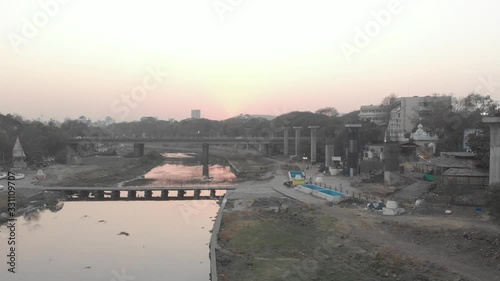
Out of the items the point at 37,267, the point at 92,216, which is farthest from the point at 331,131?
the point at 37,267

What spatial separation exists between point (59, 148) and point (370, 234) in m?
61.0

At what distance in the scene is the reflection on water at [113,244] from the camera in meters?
19.1

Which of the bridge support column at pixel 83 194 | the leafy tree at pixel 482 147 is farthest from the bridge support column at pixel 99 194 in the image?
the leafy tree at pixel 482 147

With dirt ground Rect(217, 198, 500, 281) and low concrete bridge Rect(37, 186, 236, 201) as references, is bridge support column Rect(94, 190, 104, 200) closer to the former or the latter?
low concrete bridge Rect(37, 186, 236, 201)

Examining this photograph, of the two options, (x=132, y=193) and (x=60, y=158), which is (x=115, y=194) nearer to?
(x=132, y=193)

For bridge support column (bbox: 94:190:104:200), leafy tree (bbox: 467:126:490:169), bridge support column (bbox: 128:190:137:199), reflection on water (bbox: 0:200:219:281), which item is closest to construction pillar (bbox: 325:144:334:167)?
reflection on water (bbox: 0:200:219:281)

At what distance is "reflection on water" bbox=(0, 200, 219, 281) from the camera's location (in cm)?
1911

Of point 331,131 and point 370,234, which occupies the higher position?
point 331,131

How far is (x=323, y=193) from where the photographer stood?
3119 cm

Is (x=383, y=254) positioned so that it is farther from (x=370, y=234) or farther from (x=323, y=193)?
(x=323, y=193)

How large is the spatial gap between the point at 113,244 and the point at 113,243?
23cm

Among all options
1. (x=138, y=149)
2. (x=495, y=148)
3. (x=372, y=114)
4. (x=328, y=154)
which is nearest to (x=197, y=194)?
(x=328, y=154)

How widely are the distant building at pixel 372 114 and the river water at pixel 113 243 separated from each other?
6739cm

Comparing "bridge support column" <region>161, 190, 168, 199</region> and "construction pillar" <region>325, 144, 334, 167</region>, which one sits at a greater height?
"construction pillar" <region>325, 144, 334, 167</region>
